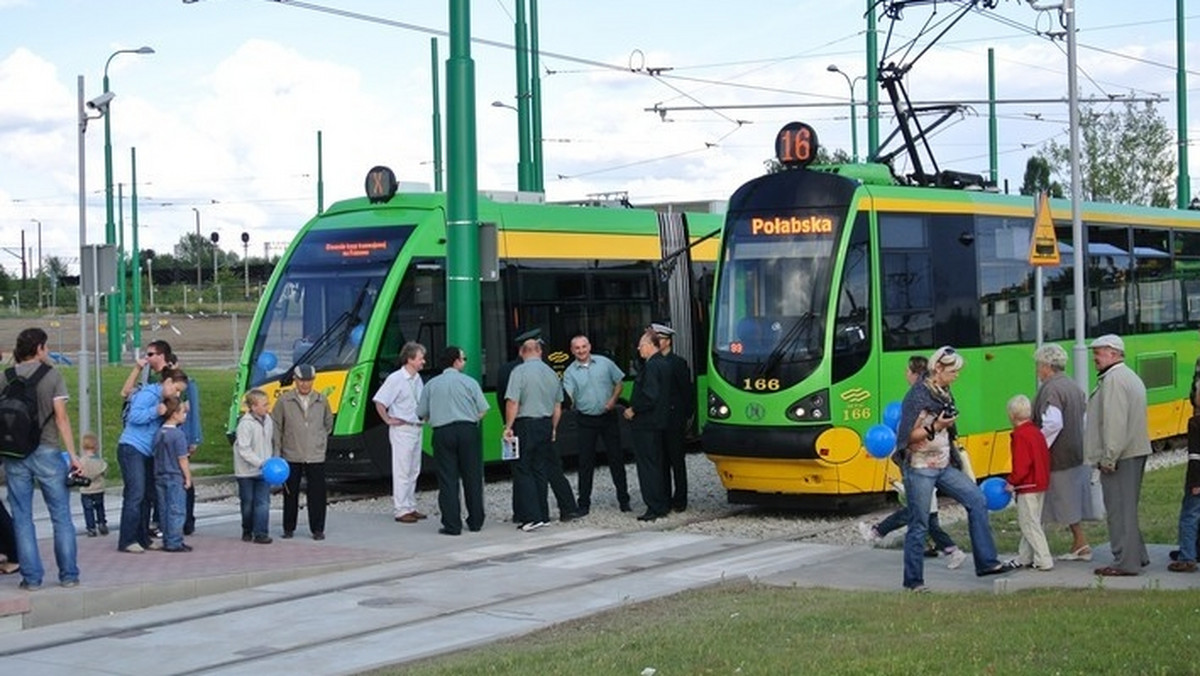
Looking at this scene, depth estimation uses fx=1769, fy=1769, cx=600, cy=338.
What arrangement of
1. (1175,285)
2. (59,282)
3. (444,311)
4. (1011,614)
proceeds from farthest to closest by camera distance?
(59,282)
(1175,285)
(444,311)
(1011,614)

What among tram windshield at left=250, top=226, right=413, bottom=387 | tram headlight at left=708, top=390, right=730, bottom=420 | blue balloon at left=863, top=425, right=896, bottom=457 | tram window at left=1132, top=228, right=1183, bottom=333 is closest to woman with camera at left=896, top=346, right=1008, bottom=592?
blue balloon at left=863, top=425, right=896, bottom=457

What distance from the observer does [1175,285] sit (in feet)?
80.0

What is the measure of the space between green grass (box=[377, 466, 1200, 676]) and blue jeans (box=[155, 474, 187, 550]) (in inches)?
192

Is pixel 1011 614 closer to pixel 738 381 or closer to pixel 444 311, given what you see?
pixel 738 381

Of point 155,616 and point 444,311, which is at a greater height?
point 444,311

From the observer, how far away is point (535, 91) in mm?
35469

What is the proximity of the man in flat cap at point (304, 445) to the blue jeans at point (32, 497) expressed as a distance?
3560 millimetres

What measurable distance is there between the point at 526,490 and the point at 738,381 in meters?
2.31

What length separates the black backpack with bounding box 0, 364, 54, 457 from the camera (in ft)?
41.0

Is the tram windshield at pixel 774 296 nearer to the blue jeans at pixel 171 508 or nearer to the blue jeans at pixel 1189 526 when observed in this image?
the blue jeans at pixel 1189 526

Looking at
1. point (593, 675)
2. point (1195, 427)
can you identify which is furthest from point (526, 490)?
point (593, 675)

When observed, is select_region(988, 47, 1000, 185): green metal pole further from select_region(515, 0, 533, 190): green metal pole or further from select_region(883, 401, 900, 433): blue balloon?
select_region(883, 401, 900, 433): blue balloon

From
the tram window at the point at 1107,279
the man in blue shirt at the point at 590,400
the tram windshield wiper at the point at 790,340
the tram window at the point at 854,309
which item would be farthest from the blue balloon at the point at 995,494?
the tram window at the point at 1107,279

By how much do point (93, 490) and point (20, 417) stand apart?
372 centimetres
